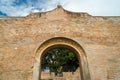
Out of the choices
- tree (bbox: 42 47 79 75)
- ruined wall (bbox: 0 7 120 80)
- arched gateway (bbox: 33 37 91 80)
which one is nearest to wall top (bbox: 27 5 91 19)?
ruined wall (bbox: 0 7 120 80)

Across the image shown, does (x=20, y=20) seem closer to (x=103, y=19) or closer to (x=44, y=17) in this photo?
(x=44, y=17)

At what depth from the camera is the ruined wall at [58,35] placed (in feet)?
30.5

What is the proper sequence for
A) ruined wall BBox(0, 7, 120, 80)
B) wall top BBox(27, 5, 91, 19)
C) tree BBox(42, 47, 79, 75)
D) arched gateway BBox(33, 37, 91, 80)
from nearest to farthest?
ruined wall BBox(0, 7, 120, 80), arched gateway BBox(33, 37, 91, 80), wall top BBox(27, 5, 91, 19), tree BBox(42, 47, 79, 75)

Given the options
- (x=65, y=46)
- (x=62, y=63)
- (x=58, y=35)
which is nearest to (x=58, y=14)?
(x=58, y=35)

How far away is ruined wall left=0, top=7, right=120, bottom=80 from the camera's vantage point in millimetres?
9289

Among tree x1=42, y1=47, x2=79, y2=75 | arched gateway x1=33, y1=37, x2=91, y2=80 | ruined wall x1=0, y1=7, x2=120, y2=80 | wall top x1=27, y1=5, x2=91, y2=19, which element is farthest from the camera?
tree x1=42, y1=47, x2=79, y2=75

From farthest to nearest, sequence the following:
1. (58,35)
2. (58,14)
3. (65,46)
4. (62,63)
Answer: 1. (62,63)
2. (58,14)
3. (65,46)
4. (58,35)

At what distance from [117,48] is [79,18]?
278 cm

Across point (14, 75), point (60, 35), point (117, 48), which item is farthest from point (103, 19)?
point (14, 75)

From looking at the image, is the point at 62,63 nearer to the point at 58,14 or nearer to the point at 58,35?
the point at 58,14

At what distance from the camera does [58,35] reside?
1007 centimetres

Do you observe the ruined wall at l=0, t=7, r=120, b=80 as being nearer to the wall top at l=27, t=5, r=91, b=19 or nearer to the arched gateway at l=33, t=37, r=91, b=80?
the wall top at l=27, t=5, r=91, b=19

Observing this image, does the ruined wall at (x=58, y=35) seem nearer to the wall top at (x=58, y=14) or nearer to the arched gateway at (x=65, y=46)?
A: the wall top at (x=58, y=14)

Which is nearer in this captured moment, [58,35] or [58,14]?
[58,35]
